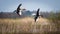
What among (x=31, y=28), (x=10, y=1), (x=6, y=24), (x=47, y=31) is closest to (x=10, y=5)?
(x=10, y=1)

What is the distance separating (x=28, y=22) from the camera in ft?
11.5

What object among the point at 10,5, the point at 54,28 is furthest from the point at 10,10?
the point at 54,28

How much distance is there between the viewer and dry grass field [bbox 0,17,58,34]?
132 inches

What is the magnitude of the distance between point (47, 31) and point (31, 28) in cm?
35

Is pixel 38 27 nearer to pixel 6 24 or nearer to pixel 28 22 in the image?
pixel 28 22

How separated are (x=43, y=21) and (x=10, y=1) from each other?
758mm

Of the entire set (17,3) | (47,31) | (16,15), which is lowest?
(47,31)

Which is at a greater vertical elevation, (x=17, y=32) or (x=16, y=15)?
(x=16, y=15)

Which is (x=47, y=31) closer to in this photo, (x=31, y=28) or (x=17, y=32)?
(x=31, y=28)

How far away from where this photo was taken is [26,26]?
3.46 m

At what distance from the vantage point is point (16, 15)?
335cm

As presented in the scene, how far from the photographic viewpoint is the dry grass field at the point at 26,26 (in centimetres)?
336

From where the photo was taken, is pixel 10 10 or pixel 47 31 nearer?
pixel 10 10

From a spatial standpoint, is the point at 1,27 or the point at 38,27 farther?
the point at 38,27
